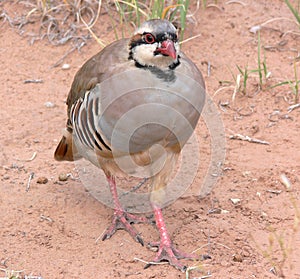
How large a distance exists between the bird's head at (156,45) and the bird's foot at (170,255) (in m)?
0.98

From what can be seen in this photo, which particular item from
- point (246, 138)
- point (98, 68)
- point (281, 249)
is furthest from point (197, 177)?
point (98, 68)

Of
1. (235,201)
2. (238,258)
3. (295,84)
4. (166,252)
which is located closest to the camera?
(238,258)

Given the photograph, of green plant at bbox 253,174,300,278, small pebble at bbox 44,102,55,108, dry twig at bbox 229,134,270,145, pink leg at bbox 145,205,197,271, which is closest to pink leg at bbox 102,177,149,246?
pink leg at bbox 145,205,197,271

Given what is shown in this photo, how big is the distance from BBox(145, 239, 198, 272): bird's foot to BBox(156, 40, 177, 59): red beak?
104cm

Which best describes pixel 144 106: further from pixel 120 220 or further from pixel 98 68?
pixel 120 220

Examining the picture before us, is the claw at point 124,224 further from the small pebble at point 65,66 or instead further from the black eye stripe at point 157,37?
the small pebble at point 65,66

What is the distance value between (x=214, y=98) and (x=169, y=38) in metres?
1.80

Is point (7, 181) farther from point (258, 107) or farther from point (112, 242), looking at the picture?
point (258, 107)

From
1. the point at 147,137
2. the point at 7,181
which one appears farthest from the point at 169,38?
the point at 7,181

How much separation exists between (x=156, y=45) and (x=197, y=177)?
4.12 ft

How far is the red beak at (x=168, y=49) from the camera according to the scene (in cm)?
333

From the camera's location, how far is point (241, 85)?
16.9ft

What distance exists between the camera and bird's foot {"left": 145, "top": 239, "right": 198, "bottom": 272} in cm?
356

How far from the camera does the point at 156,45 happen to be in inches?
134
